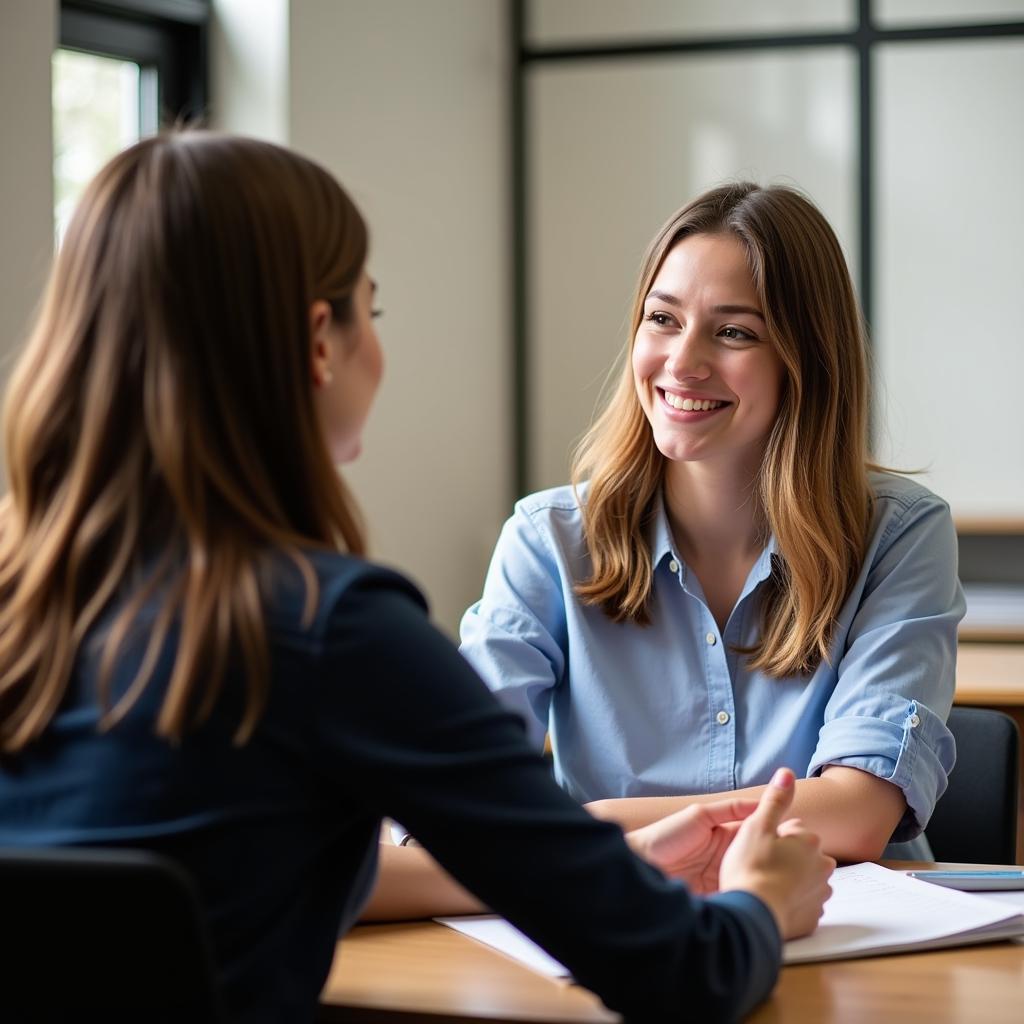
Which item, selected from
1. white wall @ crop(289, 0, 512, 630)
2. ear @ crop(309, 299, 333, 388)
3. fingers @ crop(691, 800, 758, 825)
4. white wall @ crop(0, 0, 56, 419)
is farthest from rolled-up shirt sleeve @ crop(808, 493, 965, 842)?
white wall @ crop(289, 0, 512, 630)

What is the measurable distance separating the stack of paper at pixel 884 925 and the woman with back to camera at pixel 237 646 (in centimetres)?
25

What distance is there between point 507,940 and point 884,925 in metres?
0.33

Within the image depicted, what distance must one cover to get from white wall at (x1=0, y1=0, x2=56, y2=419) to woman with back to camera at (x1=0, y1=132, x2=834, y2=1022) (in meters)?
1.32

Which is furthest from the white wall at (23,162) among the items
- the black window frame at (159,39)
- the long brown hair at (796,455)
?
the long brown hair at (796,455)

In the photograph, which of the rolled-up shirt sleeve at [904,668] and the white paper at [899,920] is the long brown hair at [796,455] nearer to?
the rolled-up shirt sleeve at [904,668]

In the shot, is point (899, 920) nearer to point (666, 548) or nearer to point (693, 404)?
point (666, 548)

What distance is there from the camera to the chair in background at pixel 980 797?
177cm

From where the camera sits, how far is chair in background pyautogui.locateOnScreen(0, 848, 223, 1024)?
71cm

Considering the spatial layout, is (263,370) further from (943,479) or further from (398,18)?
(943,479)

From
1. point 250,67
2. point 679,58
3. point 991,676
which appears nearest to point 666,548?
point 991,676

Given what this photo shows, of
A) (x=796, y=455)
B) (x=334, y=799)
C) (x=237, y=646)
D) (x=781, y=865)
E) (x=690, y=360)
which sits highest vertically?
(x=690, y=360)

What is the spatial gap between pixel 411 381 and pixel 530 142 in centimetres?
101

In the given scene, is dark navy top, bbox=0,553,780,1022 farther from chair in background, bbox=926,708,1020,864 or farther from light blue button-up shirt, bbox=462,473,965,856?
chair in background, bbox=926,708,1020,864

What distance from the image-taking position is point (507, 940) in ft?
3.93
